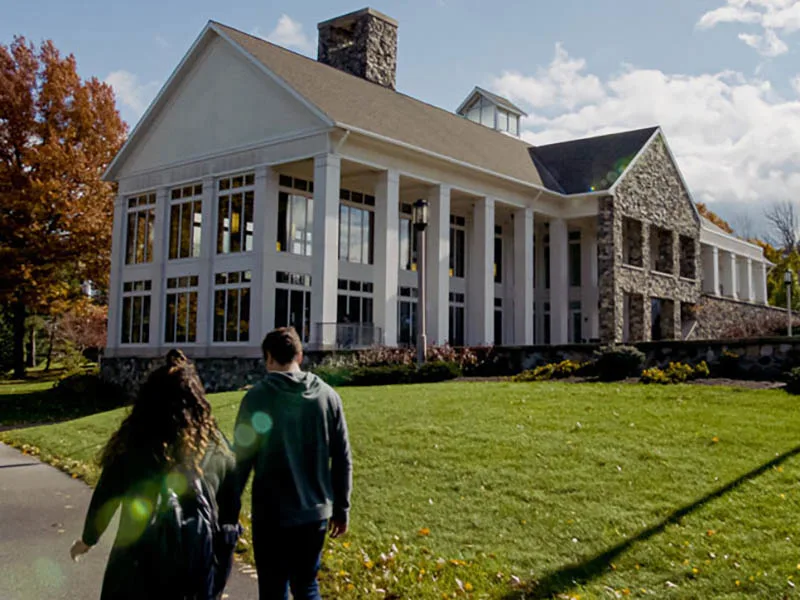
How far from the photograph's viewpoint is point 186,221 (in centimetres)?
2728

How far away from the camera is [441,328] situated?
26.2 meters

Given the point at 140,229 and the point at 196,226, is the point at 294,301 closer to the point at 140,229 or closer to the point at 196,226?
the point at 196,226

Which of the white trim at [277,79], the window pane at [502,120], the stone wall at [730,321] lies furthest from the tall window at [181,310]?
the stone wall at [730,321]

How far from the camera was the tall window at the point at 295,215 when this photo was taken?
25672 millimetres

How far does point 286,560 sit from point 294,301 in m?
21.4

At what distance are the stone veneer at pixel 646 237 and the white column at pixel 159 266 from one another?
1578 cm

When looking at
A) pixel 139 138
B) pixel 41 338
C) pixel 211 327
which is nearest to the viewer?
pixel 211 327

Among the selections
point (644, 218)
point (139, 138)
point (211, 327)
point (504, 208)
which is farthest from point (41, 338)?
point (644, 218)

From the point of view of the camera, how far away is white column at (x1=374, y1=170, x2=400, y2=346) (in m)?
24.4

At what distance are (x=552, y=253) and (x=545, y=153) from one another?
6.14 m

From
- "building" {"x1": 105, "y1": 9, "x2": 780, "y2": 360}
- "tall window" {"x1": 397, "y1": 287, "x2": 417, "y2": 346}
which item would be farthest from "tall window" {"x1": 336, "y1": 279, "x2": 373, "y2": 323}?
"tall window" {"x1": 397, "y1": 287, "x2": 417, "y2": 346}

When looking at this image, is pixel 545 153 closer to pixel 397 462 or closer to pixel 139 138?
pixel 139 138

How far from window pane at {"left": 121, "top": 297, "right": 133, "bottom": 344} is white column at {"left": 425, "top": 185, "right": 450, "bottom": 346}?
10596 millimetres

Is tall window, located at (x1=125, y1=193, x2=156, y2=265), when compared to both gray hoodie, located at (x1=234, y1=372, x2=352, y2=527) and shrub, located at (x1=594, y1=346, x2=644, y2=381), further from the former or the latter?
gray hoodie, located at (x1=234, y1=372, x2=352, y2=527)
